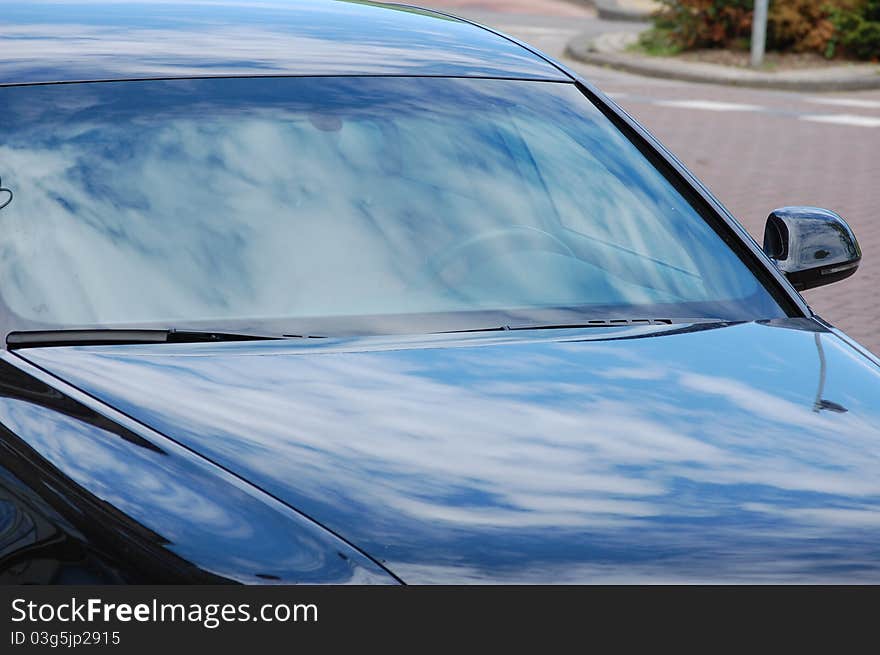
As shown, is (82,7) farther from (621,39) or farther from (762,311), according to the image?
(621,39)

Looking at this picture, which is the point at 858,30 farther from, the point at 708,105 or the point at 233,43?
the point at 233,43

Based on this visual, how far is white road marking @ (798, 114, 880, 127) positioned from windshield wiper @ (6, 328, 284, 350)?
13.4 m

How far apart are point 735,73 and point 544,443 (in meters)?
17.4

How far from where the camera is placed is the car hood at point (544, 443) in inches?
77.4

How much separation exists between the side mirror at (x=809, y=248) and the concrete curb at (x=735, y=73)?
15.3 m

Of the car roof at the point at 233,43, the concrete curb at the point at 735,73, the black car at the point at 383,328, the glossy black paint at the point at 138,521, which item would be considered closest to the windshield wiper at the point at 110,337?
the black car at the point at 383,328

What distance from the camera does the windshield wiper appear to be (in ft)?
8.54

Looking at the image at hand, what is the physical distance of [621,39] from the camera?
2242 cm

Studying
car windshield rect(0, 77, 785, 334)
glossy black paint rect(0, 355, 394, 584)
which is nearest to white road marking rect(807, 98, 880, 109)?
car windshield rect(0, 77, 785, 334)

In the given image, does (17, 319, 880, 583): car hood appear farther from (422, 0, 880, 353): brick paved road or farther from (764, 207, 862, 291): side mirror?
(422, 0, 880, 353): brick paved road

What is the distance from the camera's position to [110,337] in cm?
265

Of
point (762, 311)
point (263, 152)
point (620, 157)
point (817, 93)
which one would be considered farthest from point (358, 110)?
point (817, 93)

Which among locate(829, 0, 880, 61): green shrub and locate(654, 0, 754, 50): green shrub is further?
locate(654, 0, 754, 50): green shrub

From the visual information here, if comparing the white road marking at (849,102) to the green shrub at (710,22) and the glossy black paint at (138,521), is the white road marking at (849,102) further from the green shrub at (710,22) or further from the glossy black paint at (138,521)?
the glossy black paint at (138,521)
